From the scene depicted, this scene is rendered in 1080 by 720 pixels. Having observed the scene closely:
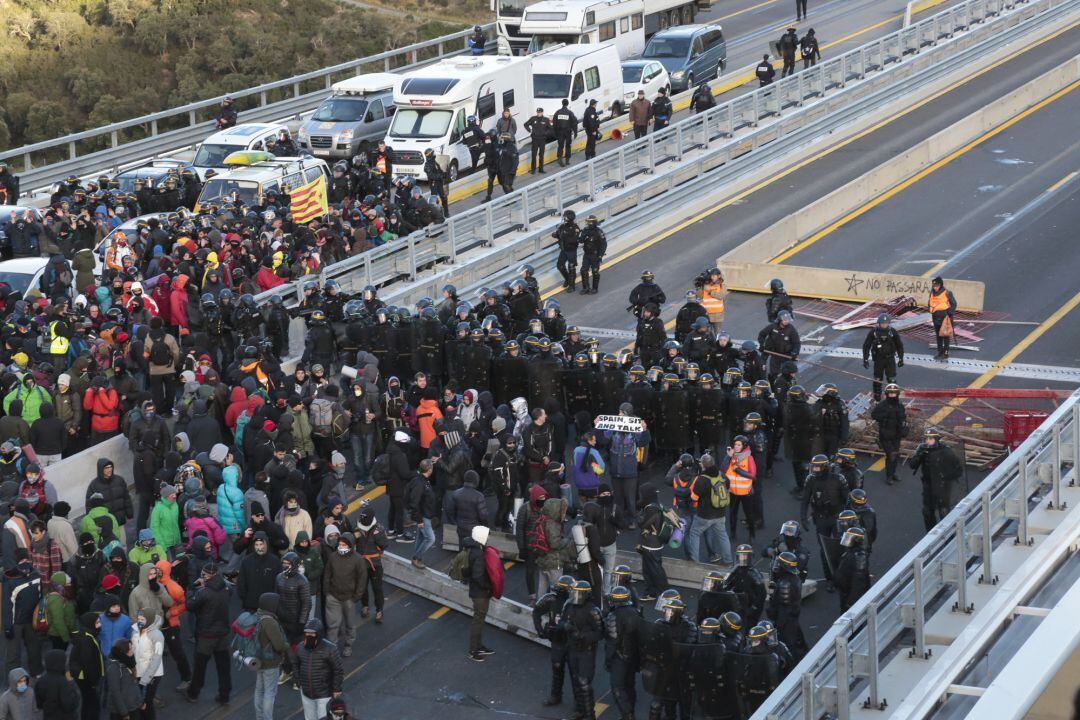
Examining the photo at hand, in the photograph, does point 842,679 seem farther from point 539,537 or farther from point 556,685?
point 539,537

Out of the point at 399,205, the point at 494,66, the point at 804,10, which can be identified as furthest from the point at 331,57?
the point at 399,205

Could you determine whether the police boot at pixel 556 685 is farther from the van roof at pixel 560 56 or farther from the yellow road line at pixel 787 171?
the van roof at pixel 560 56

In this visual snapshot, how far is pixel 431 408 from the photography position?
1878 cm

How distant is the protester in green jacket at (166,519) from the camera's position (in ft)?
54.6

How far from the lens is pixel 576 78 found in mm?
34531

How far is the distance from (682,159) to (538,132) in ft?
9.67

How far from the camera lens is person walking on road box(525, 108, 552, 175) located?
31.9 m

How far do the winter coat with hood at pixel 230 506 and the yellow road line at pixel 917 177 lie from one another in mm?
13031

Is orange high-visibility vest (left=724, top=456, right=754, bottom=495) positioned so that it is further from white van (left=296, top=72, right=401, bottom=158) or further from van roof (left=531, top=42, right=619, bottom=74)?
van roof (left=531, top=42, right=619, bottom=74)

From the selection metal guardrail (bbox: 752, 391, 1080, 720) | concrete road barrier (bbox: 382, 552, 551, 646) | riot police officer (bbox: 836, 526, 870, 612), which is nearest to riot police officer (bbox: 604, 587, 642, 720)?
concrete road barrier (bbox: 382, 552, 551, 646)

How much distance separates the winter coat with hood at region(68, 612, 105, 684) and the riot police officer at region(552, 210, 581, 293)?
12405 millimetres

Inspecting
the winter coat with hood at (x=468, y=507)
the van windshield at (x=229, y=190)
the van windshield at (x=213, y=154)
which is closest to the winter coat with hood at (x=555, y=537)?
the winter coat with hood at (x=468, y=507)

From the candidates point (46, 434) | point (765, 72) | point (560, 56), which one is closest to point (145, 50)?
point (560, 56)

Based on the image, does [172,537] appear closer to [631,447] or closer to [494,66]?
[631,447]
